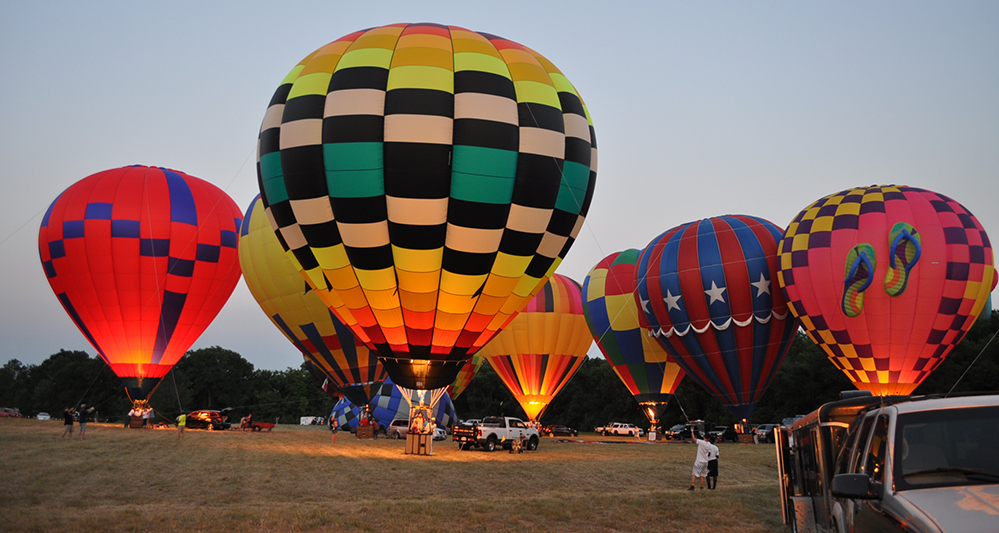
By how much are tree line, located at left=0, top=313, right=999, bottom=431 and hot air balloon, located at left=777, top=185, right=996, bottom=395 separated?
19062 mm

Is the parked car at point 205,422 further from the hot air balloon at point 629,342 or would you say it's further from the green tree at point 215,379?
A: the green tree at point 215,379

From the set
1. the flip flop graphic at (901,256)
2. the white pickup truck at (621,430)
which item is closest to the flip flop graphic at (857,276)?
the flip flop graphic at (901,256)

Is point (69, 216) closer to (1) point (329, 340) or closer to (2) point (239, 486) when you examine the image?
(1) point (329, 340)

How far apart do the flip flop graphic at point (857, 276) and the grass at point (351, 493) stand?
7.28 m

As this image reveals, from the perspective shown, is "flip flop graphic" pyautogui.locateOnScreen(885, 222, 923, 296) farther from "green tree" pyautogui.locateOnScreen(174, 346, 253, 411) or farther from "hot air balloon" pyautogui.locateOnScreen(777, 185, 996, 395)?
"green tree" pyautogui.locateOnScreen(174, 346, 253, 411)

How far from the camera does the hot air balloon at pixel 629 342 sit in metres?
30.6

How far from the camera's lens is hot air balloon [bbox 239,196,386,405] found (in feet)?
80.6

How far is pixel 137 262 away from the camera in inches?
979

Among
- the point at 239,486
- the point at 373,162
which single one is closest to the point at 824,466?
the point at 239,486

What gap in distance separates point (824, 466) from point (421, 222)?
8986 mm

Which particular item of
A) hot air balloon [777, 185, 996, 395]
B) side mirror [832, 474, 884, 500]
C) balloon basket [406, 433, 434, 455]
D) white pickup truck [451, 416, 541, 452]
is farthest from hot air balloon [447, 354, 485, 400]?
side mirror [832, 474, 884, 500]

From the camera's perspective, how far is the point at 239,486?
11.5 m

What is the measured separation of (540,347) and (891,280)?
13809 millimetres

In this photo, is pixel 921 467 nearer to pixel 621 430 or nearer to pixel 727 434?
pixel 727 434
